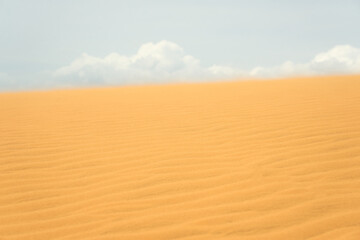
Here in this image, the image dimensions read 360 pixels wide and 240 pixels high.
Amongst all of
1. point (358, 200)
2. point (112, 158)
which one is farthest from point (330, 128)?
point (112, 158)

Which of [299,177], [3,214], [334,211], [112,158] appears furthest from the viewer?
[112,158]

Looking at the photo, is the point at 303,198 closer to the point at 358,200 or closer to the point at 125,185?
the point at 358,200

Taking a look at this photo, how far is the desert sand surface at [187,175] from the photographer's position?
2893mm

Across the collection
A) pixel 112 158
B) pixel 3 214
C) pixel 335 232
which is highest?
pixel 112 158

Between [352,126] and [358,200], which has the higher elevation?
[352,126]

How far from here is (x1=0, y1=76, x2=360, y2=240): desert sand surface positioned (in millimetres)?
2893

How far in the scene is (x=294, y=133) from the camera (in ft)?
16.3

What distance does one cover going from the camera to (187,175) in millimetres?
3750

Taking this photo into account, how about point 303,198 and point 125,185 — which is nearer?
point 303,198

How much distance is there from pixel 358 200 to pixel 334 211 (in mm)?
324

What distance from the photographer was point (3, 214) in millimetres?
3230

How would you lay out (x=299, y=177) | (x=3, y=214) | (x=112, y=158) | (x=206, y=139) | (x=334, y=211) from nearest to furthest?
(x=334, y=211), (x=3, y=214), (x=299, y=177), (x=112, y=158), (x=206, y=139)

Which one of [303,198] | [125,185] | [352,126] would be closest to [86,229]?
[125,185]

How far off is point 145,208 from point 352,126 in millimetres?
3484
